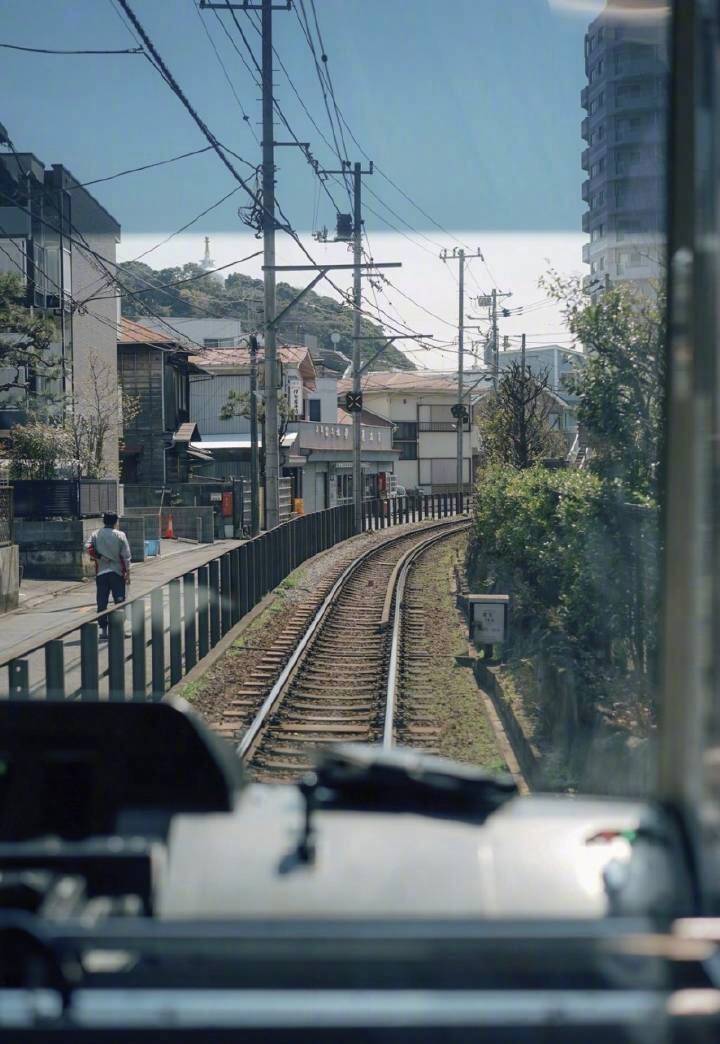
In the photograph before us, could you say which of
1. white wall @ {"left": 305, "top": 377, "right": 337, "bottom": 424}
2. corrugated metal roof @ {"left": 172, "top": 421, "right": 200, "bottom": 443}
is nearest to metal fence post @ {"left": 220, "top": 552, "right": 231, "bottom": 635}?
corrugated metal roof @ {"left": 172, "top": 421, "right": 200, "bottom": 443}

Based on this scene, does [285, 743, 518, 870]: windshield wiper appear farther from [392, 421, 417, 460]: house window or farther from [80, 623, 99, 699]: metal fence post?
[392, 421, 417, 460]: house window

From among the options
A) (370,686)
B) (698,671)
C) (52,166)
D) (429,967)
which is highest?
(52,166)

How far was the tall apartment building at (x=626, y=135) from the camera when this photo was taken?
1871 mm

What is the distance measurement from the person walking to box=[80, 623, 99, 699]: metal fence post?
16.1 feet

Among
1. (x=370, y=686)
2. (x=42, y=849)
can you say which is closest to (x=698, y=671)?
(x=42, y=849)

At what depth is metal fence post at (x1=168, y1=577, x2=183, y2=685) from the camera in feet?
24.8

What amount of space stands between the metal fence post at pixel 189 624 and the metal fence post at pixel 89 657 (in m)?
2.75

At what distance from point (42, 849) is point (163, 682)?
5752 mm

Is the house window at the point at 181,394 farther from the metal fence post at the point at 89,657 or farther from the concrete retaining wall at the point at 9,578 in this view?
the metal fence post at the point at 89,657

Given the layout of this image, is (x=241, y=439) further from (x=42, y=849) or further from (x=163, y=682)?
(x=42, y=849)

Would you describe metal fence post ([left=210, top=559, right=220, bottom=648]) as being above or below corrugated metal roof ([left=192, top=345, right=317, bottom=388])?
below

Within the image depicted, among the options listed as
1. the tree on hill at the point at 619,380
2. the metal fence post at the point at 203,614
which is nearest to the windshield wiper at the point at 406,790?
the tree on hill at the point at 619,380

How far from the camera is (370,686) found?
8.64 meters

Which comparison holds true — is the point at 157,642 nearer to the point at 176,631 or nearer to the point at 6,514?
the point at 176,631
